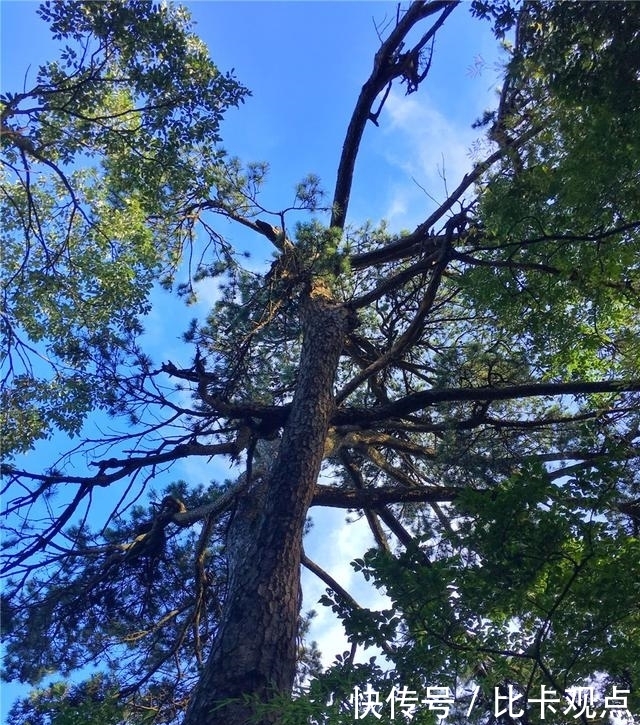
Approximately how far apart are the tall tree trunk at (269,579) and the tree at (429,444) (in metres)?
0.02

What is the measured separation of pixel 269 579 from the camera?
3982mm

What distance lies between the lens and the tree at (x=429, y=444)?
3.49 meters

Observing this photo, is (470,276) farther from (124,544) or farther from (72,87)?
(124,544)

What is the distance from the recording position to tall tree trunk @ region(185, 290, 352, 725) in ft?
11.2

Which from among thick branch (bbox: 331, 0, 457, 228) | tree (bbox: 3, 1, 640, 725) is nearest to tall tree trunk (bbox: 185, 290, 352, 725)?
tree (bbox: 3, 1, 640, 725)

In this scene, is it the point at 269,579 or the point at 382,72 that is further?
the point at 382,72

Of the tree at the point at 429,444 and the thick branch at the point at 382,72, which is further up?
the thick branch at the point at 382,72

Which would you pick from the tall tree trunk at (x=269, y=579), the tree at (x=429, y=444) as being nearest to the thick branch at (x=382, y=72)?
the tree at (x=429, y=444)

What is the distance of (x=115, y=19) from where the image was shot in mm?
4840

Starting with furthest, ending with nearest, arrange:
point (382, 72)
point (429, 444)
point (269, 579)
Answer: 1. point (429, 444)
2. point (382, 72)
3. point (269, 579)

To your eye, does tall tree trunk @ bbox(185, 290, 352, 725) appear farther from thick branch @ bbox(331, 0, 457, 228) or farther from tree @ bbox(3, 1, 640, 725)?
thick branch @ bbox(331, 0, 457, 228)

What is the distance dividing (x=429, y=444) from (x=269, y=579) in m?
4.74

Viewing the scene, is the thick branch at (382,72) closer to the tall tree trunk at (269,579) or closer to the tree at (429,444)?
the tree at (429,444)

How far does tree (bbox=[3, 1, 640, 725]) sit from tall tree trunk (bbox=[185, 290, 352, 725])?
2 cm
